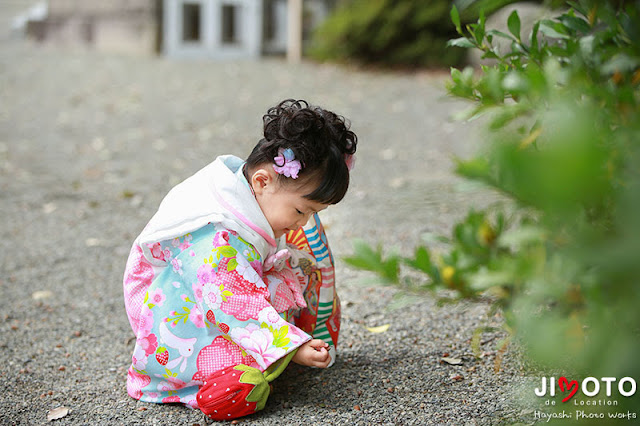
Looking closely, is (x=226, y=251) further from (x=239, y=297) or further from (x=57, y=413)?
(x=57, y=413)

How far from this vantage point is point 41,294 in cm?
322

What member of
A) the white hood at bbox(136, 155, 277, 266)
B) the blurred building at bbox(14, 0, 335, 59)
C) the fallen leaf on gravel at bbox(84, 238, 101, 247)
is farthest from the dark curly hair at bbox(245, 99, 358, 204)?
the blurred building at bbox(14, 0, 335, 59)

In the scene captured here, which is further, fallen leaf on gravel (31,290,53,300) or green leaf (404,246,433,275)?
fallen leaf on gravel (31,290,53,300)

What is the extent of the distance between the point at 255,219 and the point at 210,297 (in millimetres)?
275

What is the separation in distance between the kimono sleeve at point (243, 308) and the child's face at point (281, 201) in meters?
0.19

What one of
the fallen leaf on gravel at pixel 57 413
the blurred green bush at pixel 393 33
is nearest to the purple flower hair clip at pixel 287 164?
the fallen leaf on gravel at pixel 57 413

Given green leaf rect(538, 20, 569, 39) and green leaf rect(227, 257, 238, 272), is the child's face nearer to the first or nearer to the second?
green leaf rect(227, 257, 238, 272)

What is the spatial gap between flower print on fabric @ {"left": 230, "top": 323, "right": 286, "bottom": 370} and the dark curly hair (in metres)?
0.43

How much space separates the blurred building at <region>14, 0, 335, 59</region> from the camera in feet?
33.1

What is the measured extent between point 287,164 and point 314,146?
0.10 metres

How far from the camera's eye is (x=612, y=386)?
3.48ft

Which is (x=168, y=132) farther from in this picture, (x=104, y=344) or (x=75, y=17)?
(x=75, y=17)

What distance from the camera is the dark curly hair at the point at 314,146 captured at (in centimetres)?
203

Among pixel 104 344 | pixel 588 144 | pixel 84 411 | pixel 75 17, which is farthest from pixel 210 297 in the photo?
pixel 75 17
